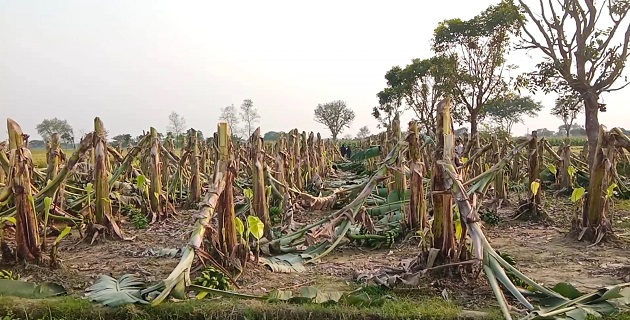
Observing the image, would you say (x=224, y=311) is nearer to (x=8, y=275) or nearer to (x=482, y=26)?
(x=8, y=275)

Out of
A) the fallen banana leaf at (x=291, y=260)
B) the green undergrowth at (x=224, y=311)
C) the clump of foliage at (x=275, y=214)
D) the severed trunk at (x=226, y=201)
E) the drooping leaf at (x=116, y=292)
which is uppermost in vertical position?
the severed trunk at (x=226, y=201)

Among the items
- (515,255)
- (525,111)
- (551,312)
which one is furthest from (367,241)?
(525,111)

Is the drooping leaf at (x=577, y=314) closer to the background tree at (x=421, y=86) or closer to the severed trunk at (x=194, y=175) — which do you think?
the severed trunk at (x=194, y=175)

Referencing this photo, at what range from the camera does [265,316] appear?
3.76 meters

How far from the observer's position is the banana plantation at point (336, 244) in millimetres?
3809

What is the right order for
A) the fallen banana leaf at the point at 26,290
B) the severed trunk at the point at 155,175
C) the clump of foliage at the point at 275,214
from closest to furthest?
the fallen banana leaf at the point at 26,290 < the severed trunk at the point at 155,175 < the clump of foliage at the point at 275,214

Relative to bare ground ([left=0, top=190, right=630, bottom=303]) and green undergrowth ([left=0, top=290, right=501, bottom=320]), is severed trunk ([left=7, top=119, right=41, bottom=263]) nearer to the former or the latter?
bare ground ([left=0, top=190, right=630, bottom=303])

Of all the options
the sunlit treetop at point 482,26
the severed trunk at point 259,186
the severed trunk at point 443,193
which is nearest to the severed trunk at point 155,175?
the severed trunk at point 259,186

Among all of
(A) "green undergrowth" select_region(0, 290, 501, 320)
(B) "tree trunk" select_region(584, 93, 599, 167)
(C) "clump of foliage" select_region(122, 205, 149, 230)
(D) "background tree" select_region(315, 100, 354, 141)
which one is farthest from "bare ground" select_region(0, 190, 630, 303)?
(D) "background tree" select_region(315, 100, 354, 141)

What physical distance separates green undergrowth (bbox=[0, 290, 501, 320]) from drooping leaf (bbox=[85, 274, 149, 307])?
3.2 inches

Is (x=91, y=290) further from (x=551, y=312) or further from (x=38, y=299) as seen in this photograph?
(x=551, y=312)

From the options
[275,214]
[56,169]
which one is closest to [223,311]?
[275,214]

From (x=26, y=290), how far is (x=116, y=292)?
3.07 feet

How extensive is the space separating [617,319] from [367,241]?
3078mm
